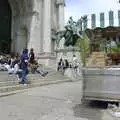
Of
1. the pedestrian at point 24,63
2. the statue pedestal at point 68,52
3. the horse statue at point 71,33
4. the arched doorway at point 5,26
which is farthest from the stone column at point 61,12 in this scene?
the pedestrian at point 24,63

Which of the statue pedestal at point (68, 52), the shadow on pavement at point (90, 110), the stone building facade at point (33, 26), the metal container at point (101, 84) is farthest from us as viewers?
the stone building facade at point (33, 26)

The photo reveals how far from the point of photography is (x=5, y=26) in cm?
3297

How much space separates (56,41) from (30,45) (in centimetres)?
337

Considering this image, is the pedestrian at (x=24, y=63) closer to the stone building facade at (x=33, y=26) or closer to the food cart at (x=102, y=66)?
the food cart at (x=102, y=66)

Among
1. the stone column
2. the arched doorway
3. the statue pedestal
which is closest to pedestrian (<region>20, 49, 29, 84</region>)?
the statue pedestal

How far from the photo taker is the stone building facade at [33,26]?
32.2 meters

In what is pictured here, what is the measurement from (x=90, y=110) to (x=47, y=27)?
24468 mm

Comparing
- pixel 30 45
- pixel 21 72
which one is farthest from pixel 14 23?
pixel 21 72

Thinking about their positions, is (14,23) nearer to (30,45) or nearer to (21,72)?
(30,45)

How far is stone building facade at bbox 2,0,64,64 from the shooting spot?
3219 centimetres

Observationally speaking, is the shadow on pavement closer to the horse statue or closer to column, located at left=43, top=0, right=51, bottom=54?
column, located at left=43, top=0, right=51, bottom=54

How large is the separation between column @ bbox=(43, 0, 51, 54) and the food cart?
2241 centimetres

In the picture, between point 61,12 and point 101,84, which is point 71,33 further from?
point 101,84

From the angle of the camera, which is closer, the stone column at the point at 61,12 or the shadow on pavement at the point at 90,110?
the shadow on pavement at the point at 90,110
